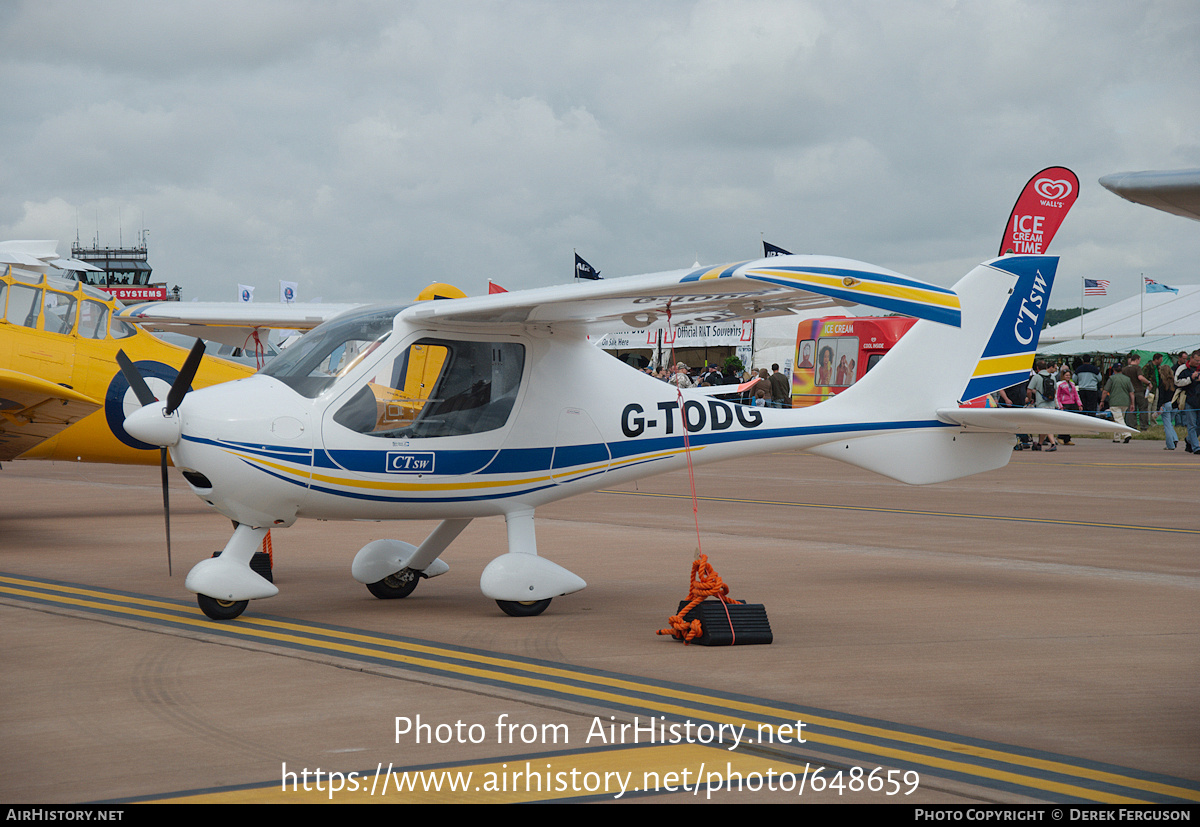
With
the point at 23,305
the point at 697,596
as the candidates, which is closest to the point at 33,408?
the point at 23,305

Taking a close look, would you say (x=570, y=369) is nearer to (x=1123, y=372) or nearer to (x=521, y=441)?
(x=521, y=441)

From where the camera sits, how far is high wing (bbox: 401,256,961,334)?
6.67m

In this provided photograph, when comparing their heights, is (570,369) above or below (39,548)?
above

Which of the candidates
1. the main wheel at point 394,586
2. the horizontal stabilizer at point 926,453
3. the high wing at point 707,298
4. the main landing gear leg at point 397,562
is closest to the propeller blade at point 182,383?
the high wing at point 707,298

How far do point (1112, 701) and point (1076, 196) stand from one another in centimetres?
2653

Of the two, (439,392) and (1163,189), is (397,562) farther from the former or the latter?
(1163,189)

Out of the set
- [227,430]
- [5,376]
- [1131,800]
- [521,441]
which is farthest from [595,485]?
[5,376]

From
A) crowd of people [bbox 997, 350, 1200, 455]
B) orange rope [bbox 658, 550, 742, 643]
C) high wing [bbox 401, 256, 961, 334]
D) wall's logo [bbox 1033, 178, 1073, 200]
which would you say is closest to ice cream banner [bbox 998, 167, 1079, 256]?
wall's logo [bbox 1033, 178, 1073, 200]

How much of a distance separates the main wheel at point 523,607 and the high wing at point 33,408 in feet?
19.5

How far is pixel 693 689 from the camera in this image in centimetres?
612

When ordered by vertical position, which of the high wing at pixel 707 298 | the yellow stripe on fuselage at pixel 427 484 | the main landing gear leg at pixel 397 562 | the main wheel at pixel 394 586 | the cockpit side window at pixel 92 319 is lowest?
the main wheel at pixel 394 586

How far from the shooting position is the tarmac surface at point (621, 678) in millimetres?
4570

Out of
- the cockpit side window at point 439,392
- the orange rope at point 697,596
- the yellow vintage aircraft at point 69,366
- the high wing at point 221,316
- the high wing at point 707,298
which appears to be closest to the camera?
the high wing at point 707,298

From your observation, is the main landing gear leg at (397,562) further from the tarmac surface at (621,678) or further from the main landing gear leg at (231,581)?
the main landing gear leg at (231,581)
